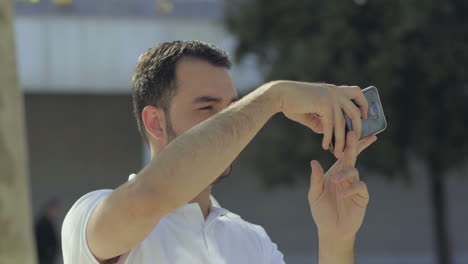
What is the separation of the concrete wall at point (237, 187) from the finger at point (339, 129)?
1590 centimetres

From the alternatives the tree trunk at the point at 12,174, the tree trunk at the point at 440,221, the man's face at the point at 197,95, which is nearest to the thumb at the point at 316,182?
the man's face at the point at 197,95

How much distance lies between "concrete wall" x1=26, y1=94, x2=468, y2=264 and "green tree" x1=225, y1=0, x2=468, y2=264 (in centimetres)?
596


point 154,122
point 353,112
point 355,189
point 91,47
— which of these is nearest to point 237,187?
point 91,47

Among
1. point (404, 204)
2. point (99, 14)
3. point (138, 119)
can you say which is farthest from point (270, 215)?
point (138, 119)

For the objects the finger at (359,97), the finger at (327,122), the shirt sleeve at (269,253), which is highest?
the finger at (359,97)

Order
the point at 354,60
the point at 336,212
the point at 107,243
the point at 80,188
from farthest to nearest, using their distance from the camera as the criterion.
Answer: the point at 80,188, the point at 354,60, the point at 336,212, the point at 107,243

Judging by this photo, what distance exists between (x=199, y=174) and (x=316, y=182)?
58cm

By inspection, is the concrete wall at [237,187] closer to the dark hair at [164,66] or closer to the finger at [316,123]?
the dark hair at [164,66]

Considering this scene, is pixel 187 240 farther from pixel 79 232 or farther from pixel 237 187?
pixel 237 187

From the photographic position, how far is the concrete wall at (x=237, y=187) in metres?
18.0

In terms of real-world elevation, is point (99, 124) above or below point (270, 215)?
above

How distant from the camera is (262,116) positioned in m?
1.86

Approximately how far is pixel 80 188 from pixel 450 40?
952 cm

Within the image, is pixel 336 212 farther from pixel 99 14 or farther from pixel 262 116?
pixel 99 14
